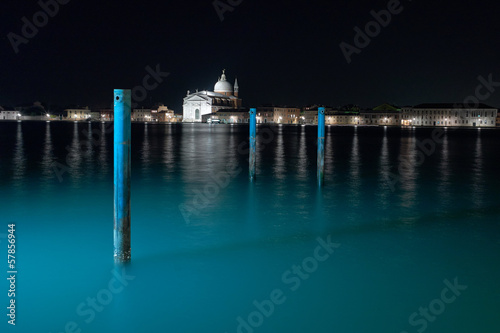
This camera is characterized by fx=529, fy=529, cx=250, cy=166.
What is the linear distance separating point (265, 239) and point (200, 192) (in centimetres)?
526

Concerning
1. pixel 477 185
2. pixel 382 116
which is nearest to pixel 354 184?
pixel 477 185

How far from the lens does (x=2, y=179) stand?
15805mm

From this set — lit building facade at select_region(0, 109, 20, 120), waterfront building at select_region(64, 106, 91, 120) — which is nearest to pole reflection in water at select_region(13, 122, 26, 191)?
waterfront building at select_region(64, 106, 91, 120)

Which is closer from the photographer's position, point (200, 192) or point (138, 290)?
point (138, 290)

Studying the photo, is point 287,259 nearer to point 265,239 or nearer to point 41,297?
point 265,239

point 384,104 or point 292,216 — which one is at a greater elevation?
point 384,104

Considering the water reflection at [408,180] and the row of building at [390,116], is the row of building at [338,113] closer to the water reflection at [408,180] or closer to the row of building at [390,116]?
the row of building at [390,116]

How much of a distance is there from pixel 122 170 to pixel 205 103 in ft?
433

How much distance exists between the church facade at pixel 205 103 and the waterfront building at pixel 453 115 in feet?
158

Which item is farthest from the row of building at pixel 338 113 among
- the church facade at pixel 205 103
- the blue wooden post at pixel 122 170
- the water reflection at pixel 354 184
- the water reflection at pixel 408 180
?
the blue wooden post at pixel 122 170

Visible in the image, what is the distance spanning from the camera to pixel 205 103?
451 ft

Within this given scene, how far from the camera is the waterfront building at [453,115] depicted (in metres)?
129

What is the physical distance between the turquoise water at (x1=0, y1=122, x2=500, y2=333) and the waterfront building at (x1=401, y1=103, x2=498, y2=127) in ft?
409

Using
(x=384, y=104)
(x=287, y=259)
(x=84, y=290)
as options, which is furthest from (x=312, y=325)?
(x=384, y=104)
